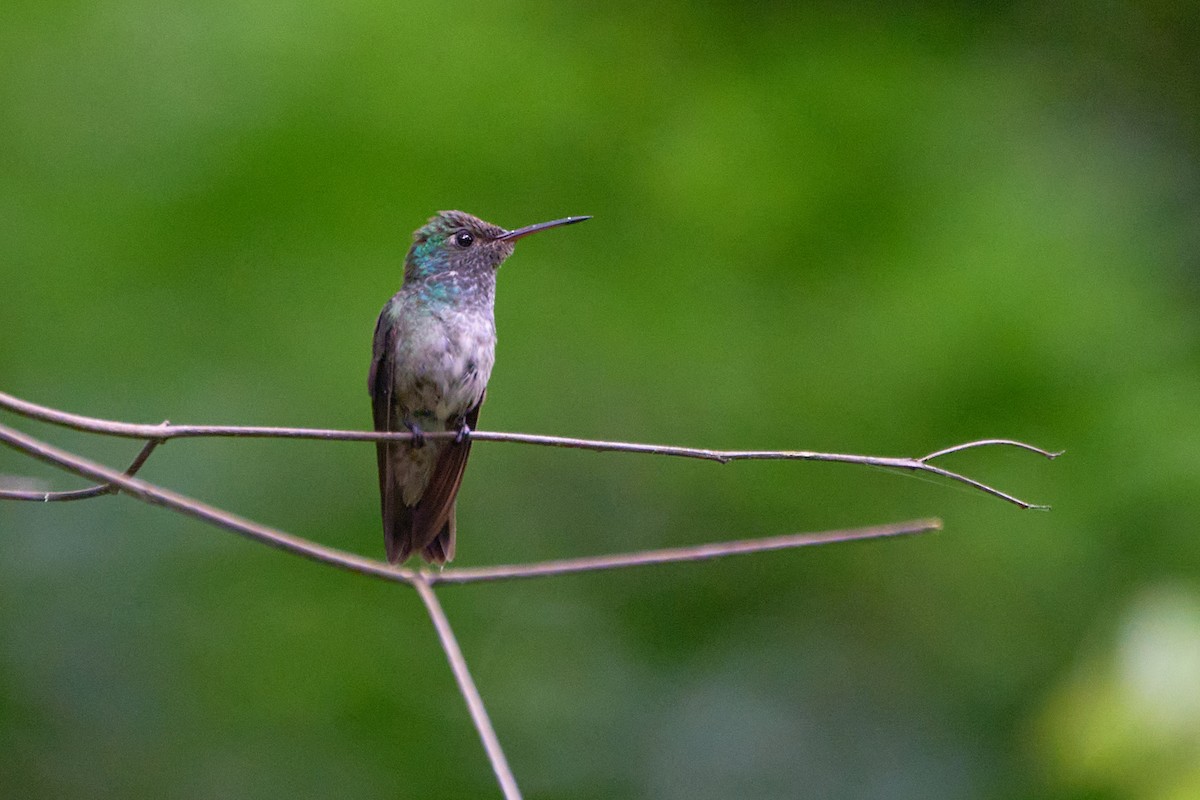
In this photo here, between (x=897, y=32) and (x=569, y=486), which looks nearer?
(x=569, y=486)

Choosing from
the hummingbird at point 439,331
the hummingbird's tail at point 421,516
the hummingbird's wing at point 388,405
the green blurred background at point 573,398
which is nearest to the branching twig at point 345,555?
the hummingbird's tail at point 421,516

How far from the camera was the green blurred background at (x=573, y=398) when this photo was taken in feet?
14.5

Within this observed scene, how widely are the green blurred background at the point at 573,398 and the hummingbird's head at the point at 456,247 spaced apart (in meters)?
0.85

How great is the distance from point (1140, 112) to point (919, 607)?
9.16 ft

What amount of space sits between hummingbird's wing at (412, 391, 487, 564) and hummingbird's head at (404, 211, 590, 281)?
58 cm

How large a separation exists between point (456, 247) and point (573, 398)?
1.23 meters

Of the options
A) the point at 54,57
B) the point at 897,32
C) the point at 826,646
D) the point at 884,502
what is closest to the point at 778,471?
the point at 884,502

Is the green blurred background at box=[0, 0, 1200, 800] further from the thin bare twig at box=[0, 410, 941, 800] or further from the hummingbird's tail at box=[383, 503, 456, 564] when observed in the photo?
the thin bare twig at box=[0, 410, 941, 800]

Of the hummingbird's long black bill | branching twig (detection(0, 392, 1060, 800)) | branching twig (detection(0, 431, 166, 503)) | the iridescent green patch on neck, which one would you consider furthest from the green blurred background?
branching twig (detection(0, 392, 1060, 800))

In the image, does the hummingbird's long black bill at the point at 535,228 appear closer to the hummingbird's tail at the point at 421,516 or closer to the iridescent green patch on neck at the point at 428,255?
the iridescent green patch on neck at the point at 428,255

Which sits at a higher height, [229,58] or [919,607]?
[229,58]

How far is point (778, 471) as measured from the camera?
182 inches

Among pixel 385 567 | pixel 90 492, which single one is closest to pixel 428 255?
pixel 90 492

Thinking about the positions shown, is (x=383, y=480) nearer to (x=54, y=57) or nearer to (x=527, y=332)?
(x=527, y=332)
